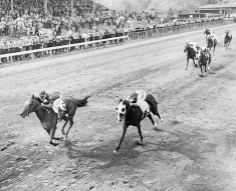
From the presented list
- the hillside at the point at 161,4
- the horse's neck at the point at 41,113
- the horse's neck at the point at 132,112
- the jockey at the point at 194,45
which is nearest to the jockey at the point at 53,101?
the horse's neck at the point at 41,113

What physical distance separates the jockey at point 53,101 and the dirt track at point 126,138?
109cm

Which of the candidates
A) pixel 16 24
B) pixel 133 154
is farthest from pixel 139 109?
pixel 16 24

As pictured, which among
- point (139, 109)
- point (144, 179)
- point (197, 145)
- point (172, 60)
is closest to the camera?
point (144, 179)

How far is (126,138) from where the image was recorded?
10.0 meters

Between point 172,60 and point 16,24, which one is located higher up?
point 16,24

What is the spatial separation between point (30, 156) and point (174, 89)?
8.76 m

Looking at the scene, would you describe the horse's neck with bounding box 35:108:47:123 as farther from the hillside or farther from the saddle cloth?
the hillside

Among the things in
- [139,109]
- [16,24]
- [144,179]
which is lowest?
[144,179]

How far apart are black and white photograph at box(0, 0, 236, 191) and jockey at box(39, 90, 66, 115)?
2cm

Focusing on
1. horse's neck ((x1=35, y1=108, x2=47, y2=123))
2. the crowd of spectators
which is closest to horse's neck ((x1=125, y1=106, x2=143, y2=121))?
horse's neck ((x1=35, y1=108, x2=47, y2=123))

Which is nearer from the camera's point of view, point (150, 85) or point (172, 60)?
point (150, 85)

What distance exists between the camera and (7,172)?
7941mm

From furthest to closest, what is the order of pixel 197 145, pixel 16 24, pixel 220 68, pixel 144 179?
pixel 16 24 < pixel 220 68 < pixel 197 145 < pixel 144 179

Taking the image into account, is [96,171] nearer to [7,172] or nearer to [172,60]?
[7,172]
